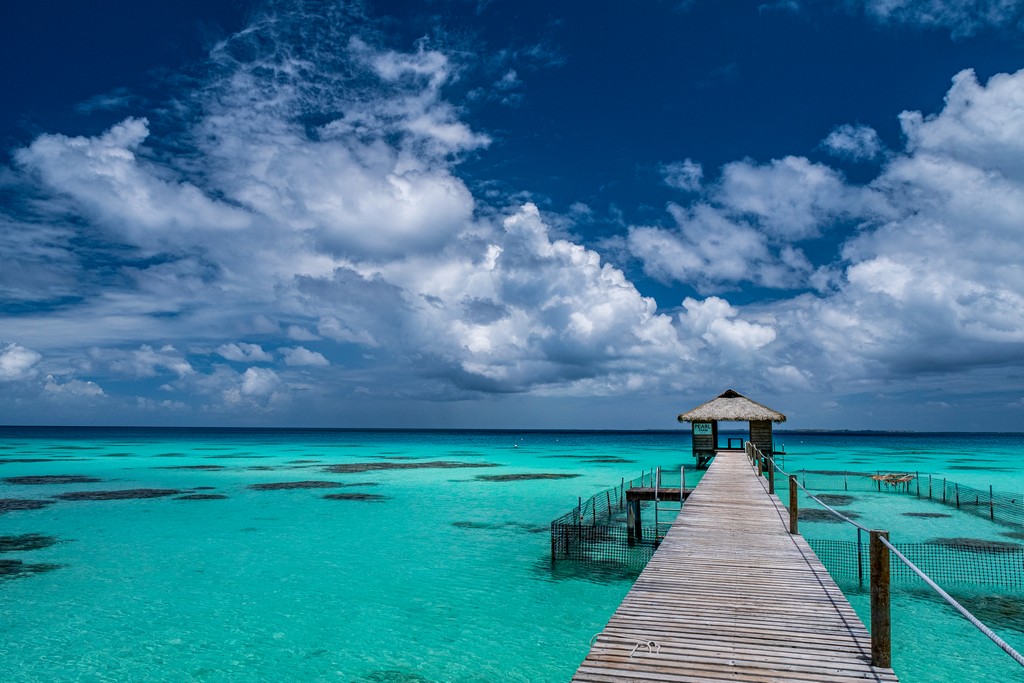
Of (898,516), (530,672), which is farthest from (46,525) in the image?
(898,516)

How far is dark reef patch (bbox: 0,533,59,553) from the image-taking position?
2336 cm

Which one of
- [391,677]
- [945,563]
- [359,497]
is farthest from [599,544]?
[359,497]

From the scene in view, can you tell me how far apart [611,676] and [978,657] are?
12073mm

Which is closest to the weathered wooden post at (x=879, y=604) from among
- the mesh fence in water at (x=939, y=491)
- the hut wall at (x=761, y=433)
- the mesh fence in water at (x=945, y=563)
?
the mesh fence in water at (x=945, y=563)

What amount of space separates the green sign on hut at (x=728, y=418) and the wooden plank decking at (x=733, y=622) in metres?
32.9

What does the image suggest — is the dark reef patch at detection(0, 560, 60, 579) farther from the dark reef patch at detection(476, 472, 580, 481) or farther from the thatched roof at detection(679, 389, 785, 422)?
the thatched roof at detection(679, 389, 785, 422)

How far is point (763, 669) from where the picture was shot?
636 cm

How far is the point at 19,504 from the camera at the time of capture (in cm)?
3438

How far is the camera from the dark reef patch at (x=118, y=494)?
123 feet

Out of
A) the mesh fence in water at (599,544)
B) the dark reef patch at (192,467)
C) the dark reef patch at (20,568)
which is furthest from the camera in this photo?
the dark reef patch at (192,467)

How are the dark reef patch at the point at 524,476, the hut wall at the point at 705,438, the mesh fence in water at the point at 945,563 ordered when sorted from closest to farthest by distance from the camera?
1. the mesh fence in water at the point at 945,563
2. the hut wall at the point at 705,438
3. the dark reef patch at the point at 524,476

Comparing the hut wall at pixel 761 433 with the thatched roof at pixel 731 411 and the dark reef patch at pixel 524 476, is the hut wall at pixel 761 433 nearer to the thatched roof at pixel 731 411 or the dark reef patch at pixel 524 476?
the thatched roof at pixel 731 411

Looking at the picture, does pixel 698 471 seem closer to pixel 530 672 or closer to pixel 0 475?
pixel 530 672

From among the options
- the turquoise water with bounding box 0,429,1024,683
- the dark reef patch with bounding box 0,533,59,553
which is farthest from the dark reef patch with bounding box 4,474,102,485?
the dark reef patch with bounding box 0,533,59,553
